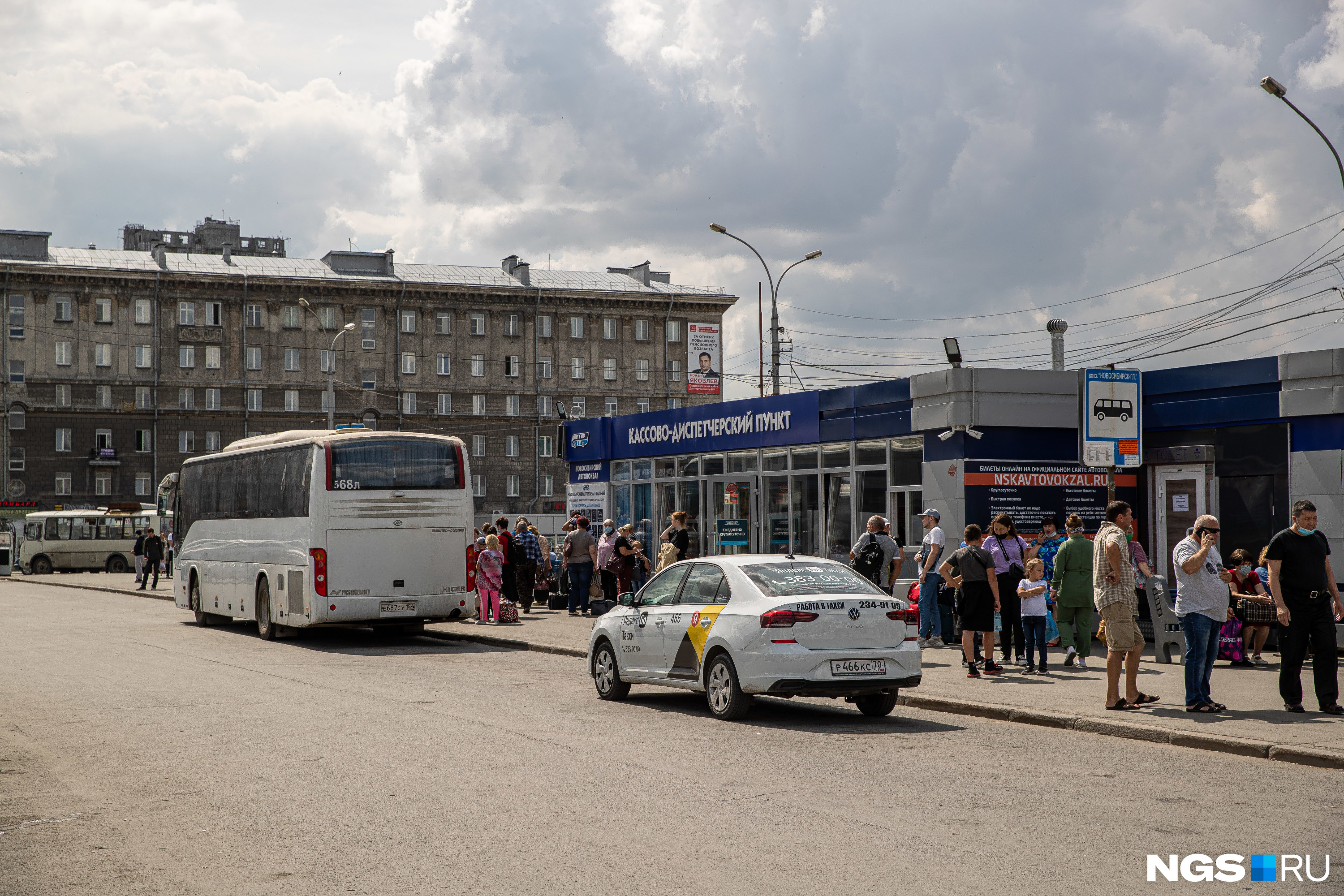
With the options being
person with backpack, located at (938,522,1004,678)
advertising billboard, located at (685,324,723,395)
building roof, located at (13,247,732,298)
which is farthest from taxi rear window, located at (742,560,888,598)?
building roof, located at (13,247,732,298)

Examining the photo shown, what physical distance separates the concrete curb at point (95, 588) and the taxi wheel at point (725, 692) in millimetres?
28681

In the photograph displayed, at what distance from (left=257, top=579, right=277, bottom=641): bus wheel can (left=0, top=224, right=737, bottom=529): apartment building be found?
60869 millimetres

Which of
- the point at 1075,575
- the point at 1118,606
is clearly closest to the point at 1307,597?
the point at 1118,606

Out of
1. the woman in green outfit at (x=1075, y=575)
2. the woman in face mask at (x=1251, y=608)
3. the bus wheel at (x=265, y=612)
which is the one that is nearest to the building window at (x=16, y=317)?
the bus wheel at (x=265, y=612)

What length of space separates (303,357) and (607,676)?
8119 cm

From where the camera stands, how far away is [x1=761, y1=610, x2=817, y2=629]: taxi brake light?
11484mm

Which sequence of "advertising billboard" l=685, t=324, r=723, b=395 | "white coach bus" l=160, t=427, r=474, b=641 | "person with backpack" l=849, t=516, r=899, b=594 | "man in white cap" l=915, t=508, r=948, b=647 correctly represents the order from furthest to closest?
"advertising billboard" l=685, t=324, r=723, b=395
"white coach bus" l=160, t=427, r=474, b=641
"person with backpack" l=849, t=516, r=899, b=594
"man in white cap" l=915, t=508, r=948, b=647

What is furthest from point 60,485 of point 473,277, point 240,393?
point 473,277

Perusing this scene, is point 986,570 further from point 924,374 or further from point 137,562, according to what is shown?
point 137,562

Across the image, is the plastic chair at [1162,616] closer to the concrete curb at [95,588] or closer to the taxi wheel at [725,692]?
the taxi wheel at [725,692]

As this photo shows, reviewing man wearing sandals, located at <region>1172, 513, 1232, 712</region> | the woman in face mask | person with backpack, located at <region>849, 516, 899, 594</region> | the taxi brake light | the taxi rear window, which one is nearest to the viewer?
the taxi brake light

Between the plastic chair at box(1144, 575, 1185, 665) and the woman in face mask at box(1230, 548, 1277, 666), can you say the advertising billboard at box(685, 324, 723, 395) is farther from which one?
the plastic chair at box(1144, 575, 1185, 665)

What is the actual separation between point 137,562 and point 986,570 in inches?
1432

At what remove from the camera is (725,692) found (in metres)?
12.0
